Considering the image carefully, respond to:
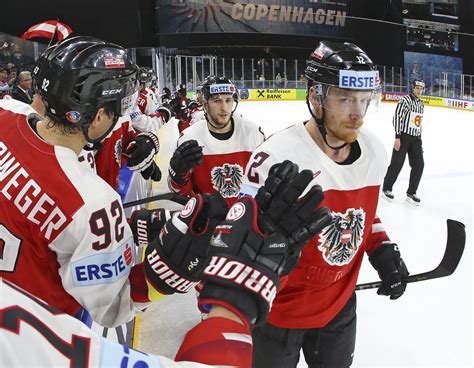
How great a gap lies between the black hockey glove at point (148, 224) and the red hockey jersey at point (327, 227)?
11.9 inches

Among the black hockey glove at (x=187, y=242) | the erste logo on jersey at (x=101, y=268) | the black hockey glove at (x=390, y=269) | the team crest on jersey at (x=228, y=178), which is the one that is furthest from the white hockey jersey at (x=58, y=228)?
the team crest on jersey at (x=228, y=178)

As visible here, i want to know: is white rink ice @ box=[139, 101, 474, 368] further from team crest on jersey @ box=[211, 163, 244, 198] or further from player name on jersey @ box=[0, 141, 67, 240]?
player name on jersey @ box=[0, 141, 67, 240]

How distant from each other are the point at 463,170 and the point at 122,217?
22.2 ft

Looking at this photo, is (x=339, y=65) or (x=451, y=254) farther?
(x=451, y=254)

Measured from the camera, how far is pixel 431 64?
23.7 m

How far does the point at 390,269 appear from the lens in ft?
5.91

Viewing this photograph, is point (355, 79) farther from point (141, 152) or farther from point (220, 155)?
point (141, 152)

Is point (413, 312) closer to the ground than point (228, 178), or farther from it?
closer to the ground

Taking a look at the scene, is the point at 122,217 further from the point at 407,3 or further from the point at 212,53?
the point at 407,3

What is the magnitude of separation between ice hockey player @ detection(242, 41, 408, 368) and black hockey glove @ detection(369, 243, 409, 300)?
0.13 metres

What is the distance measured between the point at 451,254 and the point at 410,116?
13.1 ft

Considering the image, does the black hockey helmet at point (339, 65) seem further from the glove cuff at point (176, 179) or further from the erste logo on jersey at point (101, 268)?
the glove cuff at point (176, 179)

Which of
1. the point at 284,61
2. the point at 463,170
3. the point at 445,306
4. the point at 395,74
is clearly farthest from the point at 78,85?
the point at 395,74

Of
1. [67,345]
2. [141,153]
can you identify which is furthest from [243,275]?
[141,153]
